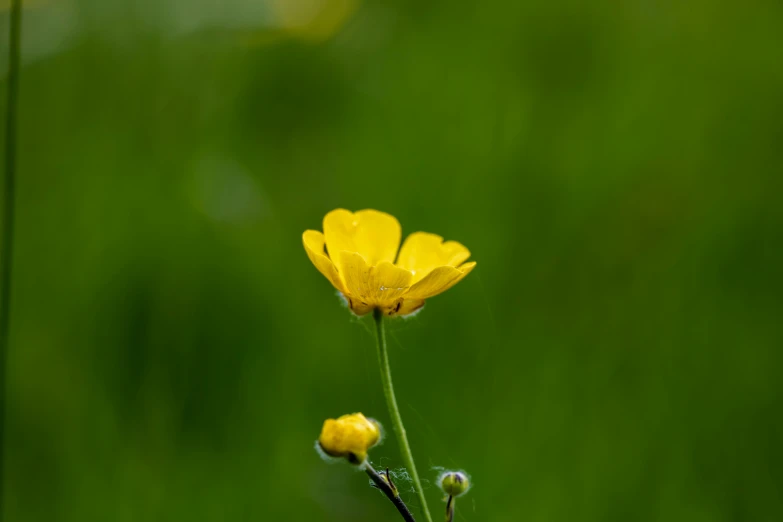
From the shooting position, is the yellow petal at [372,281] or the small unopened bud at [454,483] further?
the yellow petal at [372,281]

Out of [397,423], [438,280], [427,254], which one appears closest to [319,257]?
[438,280]

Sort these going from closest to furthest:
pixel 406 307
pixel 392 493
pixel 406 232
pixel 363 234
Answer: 1. pixel 392 493
2. pixel 406 307
3. pixel 363 234
4. pixel 406 232

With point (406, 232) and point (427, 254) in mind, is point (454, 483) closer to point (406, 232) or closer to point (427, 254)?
point (427, 254)

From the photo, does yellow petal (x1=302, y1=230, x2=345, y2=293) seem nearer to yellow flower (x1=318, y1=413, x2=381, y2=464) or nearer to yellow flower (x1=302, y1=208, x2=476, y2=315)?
yellow flower (x1=302, y1=208, x2=476, y2=315)

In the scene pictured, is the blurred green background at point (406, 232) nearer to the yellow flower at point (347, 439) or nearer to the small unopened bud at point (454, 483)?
the small unopened bud at point (454, 483)

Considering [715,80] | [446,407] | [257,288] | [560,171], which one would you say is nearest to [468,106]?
[560,171]

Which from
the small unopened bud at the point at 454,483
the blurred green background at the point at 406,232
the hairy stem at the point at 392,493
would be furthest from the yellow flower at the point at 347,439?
the blurred green background at the point at 406,232

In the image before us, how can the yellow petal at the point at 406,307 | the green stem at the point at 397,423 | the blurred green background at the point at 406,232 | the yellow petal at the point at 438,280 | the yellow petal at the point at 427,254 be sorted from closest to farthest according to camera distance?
the green stem at the point at 397,423 < the yellow petal at the point at 438,280 < the yellow petal at the point at 406,307 < the yellow petal at the point at 427,254 < the blurred green background at the point at 406,232
